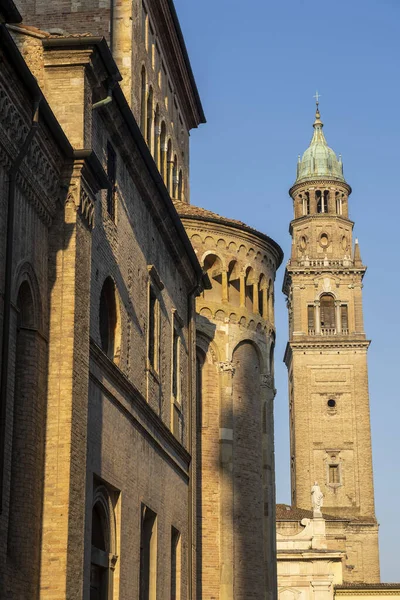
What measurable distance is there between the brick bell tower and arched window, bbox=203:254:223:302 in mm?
57864

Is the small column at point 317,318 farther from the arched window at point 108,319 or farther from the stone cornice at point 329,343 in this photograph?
the arched window at point 108,319

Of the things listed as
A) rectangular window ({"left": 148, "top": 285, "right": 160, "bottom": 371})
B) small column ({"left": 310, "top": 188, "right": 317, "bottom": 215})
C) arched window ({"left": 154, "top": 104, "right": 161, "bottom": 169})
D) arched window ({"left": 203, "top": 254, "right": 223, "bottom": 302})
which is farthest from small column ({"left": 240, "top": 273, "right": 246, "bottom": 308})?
small column ({"left": 310, "top": 188, "right": 317, "bottom": 215})

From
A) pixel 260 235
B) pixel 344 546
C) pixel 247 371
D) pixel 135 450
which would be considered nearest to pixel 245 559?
pixel 247 371

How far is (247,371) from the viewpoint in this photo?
3459 cm

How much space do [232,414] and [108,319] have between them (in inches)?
520

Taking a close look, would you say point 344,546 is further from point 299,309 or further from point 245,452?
point 245,452

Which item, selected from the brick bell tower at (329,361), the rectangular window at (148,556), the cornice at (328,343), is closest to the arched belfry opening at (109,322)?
the rectangular window at (148,556)

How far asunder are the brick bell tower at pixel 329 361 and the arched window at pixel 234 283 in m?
57.4

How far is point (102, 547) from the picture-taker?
2003 cm

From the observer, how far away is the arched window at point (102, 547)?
769 inches

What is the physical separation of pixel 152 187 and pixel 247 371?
11.9 metres

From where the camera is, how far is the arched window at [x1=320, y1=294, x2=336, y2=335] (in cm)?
9638

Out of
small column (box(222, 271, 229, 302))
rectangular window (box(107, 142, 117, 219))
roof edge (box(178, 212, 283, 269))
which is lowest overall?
rectangular window (box(107, 142, 117, 219))

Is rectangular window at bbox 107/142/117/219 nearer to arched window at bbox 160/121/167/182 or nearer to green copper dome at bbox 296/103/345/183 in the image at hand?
arched window at bbox 160/121/167/182
